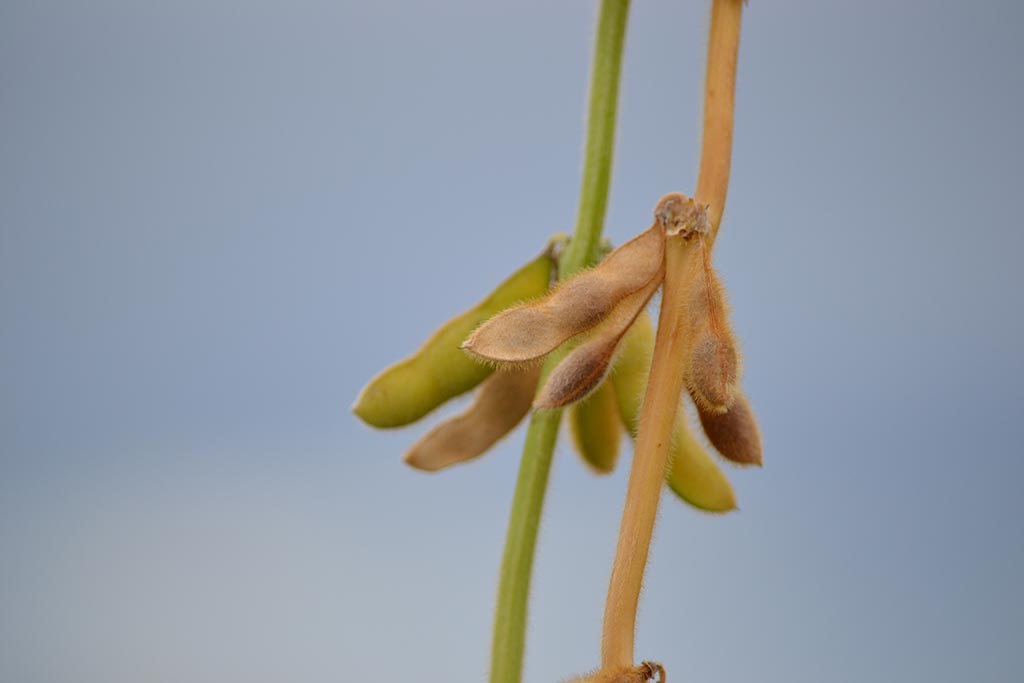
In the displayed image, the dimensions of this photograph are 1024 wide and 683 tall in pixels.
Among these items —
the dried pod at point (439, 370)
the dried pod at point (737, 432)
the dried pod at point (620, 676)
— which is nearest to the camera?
the dried pod at point (620, 676)

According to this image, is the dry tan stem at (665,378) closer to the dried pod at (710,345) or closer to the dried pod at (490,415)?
the dried pod at (710,345)

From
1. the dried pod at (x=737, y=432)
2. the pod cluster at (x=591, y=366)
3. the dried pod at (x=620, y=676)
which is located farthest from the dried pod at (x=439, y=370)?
the dried pod at (x=620, y=676)

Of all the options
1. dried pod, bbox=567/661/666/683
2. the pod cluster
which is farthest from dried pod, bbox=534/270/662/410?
dried pod, bbox=567/661/666/683

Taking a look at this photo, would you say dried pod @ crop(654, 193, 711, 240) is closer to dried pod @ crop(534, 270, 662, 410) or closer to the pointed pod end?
dried pod @ crop(534, 270, 662, 410)

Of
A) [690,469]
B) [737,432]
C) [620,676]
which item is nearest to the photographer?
[620,676]

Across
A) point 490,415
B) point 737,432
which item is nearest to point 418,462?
point 490,415

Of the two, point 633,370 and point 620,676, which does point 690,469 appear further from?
point 620,676
